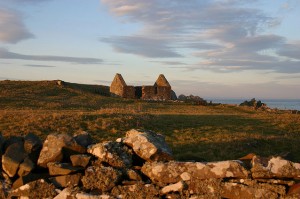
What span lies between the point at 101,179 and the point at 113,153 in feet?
2.37

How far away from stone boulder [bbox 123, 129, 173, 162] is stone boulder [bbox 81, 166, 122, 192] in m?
0.82

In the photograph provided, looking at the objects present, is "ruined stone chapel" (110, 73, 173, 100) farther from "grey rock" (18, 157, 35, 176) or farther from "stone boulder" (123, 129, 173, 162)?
"grey rock" (18, 157, 35, 176)

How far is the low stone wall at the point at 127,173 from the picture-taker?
7.28 metres

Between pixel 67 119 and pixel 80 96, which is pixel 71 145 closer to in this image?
pixel 67 119

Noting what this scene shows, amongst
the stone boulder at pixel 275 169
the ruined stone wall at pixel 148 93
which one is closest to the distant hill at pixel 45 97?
the ruined stone wall at pixel 148 93

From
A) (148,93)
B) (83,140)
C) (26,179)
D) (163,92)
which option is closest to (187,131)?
(83,140)

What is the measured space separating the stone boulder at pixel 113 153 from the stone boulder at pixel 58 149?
0.35 meters

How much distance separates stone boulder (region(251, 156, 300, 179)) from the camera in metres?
7.17

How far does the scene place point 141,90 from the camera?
2333 inches

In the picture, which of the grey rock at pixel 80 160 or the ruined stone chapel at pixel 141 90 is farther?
the ruined stone chapel at pixel 141 90

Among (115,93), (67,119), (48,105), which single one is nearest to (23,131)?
(67,119)

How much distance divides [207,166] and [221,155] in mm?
7105

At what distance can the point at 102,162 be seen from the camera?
827 cm

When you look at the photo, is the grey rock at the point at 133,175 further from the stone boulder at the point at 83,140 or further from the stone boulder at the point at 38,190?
the stone boulder at the point at 38,190
